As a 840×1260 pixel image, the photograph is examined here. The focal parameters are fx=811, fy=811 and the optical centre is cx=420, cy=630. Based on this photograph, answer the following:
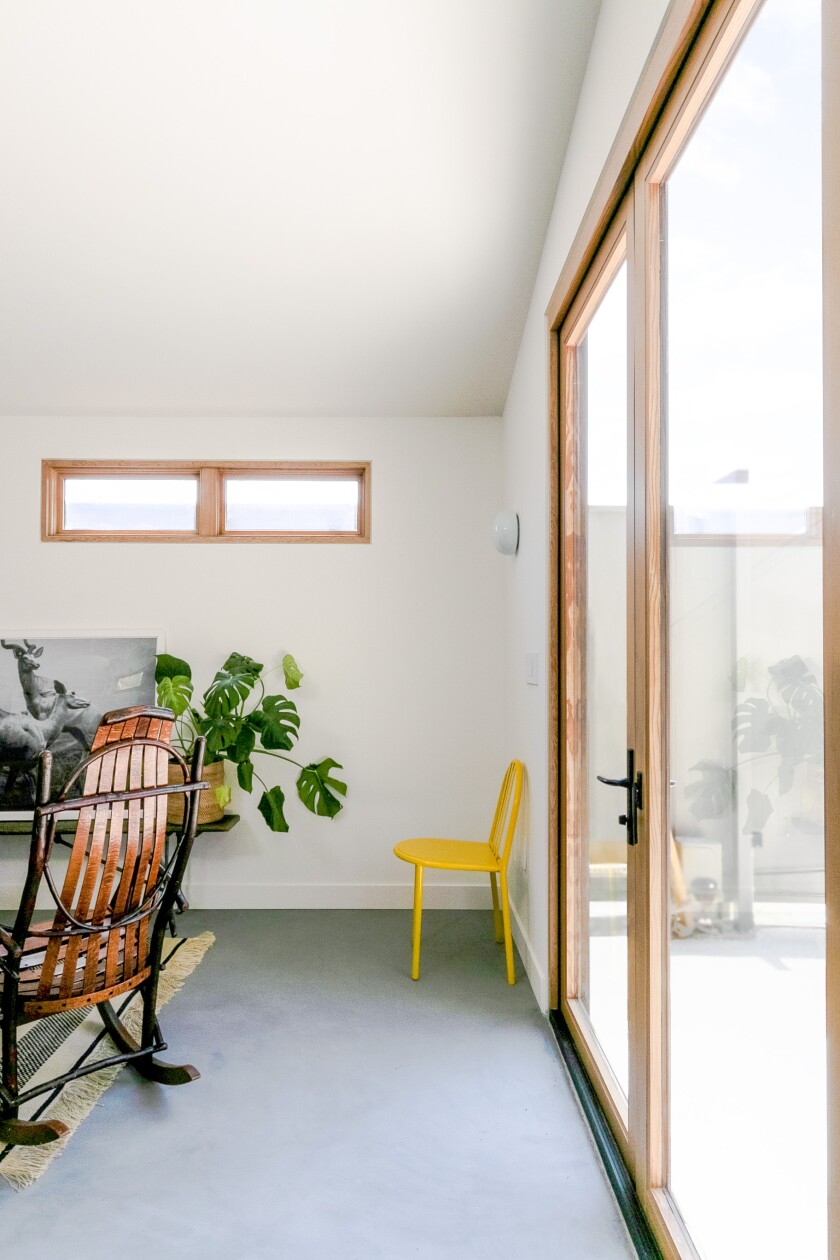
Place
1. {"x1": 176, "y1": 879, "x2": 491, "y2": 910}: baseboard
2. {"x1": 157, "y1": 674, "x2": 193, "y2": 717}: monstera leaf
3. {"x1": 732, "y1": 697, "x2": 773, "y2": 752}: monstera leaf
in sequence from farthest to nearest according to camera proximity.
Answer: {"x1": 176, "y1": 879, "x2": 491, "y2": 910}: baseboard → {"x1": 157, "y1": 674, "x2": 193, "y2": 717}: monstera leaf → {"x1": 732, "y1": 697, "x2": 773, "y2": 752}: monstera leaf

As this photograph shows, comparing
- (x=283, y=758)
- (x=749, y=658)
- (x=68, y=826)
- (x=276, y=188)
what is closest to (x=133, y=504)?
(x=283, y=758)

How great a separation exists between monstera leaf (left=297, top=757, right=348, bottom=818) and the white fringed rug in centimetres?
84

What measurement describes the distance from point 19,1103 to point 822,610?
2.11m

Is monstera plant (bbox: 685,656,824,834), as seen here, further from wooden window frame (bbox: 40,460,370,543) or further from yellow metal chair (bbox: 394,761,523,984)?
wooden window frame (bbox: 40,460,370,543)

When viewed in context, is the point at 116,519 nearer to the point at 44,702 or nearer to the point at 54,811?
the point at 44,702

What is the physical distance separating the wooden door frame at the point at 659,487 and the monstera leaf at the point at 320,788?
1.97 metres

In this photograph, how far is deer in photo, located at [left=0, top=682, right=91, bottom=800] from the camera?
3.99 m

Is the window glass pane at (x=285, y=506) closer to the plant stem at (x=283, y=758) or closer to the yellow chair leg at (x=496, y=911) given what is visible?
the plant stem at (x=283, y=758)

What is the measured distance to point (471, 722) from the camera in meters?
4.08

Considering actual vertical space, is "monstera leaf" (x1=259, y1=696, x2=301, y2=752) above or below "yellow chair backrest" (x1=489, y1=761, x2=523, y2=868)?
above

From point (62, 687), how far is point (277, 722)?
3.83 feet

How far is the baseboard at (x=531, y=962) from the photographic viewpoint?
8.84 ft

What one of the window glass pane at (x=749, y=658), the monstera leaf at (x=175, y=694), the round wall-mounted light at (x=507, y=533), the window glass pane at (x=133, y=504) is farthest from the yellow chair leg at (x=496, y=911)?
the window glass pane at (x=133, y=504)

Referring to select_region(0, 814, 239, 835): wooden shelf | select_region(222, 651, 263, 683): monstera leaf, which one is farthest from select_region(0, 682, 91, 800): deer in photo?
select_region(222, 651, 263, 683): monstera leaf
